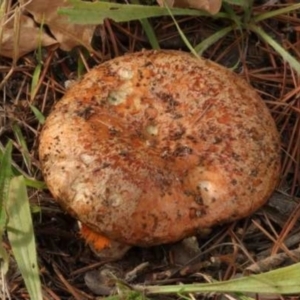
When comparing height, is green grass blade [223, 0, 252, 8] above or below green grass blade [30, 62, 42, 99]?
above

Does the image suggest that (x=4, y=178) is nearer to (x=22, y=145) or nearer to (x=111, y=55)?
(x=22, y=145)

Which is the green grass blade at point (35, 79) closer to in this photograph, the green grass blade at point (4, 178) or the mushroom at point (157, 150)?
the mushroom at point (157, 150)

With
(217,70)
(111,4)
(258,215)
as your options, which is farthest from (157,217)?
(111,4)

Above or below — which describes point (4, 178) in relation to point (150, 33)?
below

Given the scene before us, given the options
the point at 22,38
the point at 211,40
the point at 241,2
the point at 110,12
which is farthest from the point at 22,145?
the point at 241,2

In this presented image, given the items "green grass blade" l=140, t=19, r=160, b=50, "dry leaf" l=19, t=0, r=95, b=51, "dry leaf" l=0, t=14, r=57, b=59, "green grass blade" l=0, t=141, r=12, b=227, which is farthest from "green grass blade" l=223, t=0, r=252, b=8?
"green grass blade" l=0, t=141, r=12, b=227

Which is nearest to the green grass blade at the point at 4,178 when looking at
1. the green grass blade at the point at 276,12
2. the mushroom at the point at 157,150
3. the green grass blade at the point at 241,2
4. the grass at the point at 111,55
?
the grass at the point at 111,55

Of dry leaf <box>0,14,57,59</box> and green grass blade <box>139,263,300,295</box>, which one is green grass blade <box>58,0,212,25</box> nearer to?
dry leaf <box>0,14,57,59</box>

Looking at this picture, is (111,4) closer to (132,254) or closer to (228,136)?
(228,136)
